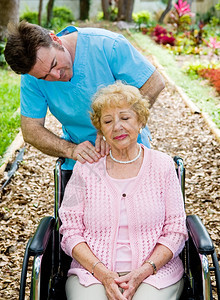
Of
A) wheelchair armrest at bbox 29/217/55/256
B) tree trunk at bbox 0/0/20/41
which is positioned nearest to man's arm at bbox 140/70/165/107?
wheelchair armrest at bbox 29/217/55/256

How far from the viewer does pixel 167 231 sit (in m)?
2.16

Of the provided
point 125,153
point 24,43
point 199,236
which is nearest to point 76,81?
point 24,43

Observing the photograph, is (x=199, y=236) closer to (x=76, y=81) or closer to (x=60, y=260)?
(x=60, y=260)

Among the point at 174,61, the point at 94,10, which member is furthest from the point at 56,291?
the point at 94,10

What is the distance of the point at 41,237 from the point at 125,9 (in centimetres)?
1987

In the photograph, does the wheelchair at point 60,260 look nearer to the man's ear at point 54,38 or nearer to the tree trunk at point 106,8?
the man's ear at point 54,38

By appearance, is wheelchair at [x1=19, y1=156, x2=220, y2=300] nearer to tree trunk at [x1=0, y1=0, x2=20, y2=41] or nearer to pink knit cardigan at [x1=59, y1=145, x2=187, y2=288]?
pink knit cardigan at [x1=59, y1=145, x2=187, y2=288]

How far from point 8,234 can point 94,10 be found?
23.3 metres

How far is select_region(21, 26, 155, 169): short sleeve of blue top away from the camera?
2395 millimetres

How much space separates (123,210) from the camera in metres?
2.16

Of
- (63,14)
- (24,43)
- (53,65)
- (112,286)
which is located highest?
(24,43)

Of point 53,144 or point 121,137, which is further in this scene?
point 53,144

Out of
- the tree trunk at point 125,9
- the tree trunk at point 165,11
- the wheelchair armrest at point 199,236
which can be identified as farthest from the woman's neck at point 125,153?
the tree trunk at point 165,11

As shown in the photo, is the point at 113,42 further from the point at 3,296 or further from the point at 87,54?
the point at 3,296
